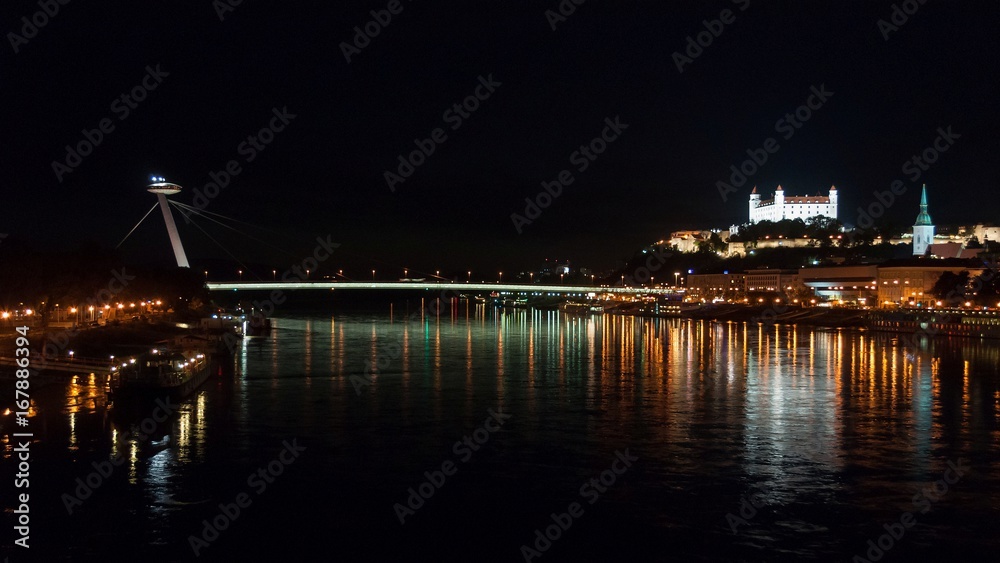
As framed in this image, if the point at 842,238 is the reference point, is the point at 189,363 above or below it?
below

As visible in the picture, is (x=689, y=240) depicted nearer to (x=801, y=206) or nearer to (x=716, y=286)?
(x=801, y=206)

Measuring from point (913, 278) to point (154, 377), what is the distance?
44.3 metres

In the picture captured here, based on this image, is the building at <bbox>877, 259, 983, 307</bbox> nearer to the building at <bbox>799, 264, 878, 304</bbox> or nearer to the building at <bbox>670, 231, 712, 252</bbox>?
the building at <bbox>799, 264, 878, 304</bbox>

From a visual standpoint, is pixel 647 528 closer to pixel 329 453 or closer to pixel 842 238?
pixel 329 453

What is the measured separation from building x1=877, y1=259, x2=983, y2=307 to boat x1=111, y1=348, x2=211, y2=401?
40.7 metres

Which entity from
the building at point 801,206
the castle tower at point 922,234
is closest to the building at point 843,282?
the castle tower at point 922,234

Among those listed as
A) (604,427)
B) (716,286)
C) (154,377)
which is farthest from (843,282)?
(154,377)

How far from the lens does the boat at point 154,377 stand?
40.3ft

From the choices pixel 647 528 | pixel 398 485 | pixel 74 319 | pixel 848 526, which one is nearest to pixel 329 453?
pixel 398 485

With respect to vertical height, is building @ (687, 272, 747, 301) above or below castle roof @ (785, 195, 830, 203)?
below

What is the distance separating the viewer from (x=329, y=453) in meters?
9.30

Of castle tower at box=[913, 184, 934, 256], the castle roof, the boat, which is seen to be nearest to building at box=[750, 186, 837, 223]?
the castle roof

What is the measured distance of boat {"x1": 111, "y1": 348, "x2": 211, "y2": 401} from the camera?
40.3 ft

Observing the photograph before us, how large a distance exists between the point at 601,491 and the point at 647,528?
3.34ft
